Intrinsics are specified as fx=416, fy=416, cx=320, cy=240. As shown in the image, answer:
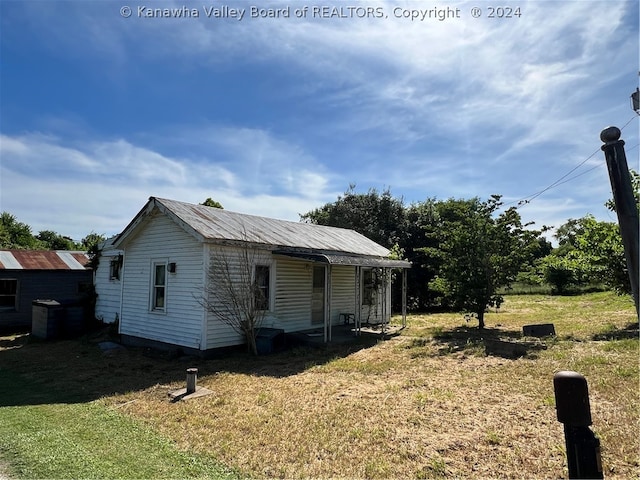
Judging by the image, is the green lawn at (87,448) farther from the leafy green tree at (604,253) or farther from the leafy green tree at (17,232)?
the leafy green tree at (17,232)

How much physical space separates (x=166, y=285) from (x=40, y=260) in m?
10.5

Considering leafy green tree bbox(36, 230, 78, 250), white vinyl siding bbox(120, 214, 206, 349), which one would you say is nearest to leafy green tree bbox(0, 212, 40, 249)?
leafy green tree bbox(36, 230, 78, 250)

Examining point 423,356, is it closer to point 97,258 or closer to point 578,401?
point 578,401

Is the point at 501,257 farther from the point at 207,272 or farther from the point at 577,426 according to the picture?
the point at 577,426

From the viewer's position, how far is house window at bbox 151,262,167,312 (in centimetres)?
1209

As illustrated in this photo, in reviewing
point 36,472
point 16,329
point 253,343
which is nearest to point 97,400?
point 36,472

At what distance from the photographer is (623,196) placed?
97.3 inches

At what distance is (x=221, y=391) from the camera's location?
7.43 metres

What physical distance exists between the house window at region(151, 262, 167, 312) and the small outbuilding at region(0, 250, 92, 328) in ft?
23.8

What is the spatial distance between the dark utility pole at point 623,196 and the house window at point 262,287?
955cm

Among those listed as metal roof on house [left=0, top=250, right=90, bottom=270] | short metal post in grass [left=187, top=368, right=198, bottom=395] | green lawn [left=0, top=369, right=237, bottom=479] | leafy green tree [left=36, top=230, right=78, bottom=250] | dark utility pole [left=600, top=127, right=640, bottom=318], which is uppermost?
leafy green tree [left=36, top=230, right=78, bottom=250]

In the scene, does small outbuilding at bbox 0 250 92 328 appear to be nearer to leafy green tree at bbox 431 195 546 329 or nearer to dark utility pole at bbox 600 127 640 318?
leafy green tree at bbox 431 195 546 329

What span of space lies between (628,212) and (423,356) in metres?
8.27

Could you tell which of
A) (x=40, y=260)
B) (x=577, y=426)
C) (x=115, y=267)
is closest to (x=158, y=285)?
(x=115, y=267)
